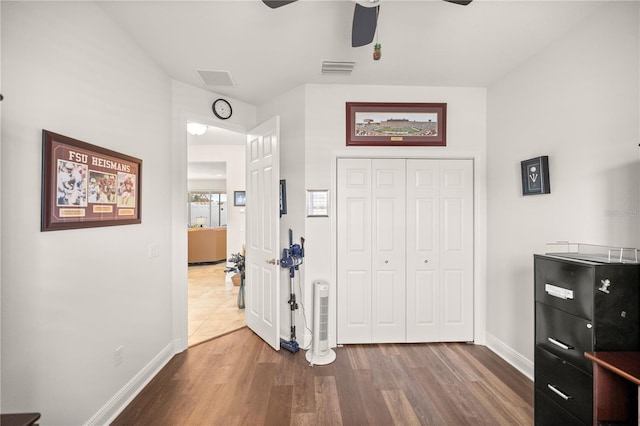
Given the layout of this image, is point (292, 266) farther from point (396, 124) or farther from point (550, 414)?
point (550, 414)

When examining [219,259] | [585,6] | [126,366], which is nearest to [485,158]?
[585,6]

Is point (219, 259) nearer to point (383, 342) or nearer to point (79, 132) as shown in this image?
point (383, 342)

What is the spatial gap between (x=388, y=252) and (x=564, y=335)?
5.06 feet

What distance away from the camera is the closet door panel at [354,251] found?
2.87 m

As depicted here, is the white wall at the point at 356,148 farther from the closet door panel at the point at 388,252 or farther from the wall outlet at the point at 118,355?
the wall outlet at the point at 118,355

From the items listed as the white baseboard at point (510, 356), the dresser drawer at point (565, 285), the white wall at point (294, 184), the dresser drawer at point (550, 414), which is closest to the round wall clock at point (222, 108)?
the white wall at point (294, 184)

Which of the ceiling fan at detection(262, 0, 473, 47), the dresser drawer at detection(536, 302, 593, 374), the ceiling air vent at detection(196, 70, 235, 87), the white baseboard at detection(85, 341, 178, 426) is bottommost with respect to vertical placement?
the white baseboard at detection(85, 341, 178, 426)

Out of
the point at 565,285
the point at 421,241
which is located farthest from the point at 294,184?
the point at 565,285

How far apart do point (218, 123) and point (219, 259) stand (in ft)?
17.5

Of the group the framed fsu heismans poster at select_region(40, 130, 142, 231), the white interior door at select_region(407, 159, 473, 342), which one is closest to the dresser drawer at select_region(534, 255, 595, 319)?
the white interior door at select_region(407, 159, 473, 342)

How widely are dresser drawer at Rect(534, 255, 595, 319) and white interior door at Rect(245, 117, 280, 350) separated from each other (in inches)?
79.7

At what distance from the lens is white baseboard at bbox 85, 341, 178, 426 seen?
5.83ft

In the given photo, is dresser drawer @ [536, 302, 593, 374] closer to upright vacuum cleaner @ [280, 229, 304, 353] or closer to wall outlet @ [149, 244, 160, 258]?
upright vacuum cleaner @ [280, 229, 304, 353]

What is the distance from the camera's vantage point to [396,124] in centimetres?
288
